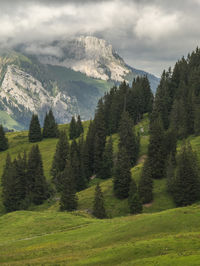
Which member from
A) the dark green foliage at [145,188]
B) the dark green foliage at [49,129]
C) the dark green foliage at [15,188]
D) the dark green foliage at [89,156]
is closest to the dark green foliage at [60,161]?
the dark green foliage at [89,156]

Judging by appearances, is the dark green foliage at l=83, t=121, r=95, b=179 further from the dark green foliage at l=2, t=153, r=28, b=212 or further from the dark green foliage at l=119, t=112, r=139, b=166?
the dark green foliage at l=2, t=153, r=28, b=212

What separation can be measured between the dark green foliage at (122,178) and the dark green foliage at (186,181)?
13137 millimetres

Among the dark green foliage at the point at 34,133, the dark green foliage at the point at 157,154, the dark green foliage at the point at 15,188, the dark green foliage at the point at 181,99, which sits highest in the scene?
the dark green foliage at the point at 181,99

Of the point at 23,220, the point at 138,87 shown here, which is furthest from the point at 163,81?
the point at 23,220

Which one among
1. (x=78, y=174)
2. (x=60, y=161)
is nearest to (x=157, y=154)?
(x=78, y=174)

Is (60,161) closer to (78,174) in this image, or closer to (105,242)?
(78,174)

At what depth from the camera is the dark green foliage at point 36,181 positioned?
89037mm

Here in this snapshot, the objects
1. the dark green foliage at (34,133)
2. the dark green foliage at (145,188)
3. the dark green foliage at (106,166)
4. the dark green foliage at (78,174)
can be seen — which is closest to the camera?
the dark green foliage at (145,188)

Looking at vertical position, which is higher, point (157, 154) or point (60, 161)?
point (157, 154)

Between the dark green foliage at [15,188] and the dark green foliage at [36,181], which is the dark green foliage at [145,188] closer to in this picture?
the dark green foliage at [36,181]

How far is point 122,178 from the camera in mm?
76375

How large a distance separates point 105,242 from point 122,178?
38475mm

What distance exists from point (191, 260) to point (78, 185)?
2853 inches

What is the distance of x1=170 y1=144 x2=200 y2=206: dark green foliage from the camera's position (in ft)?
210
